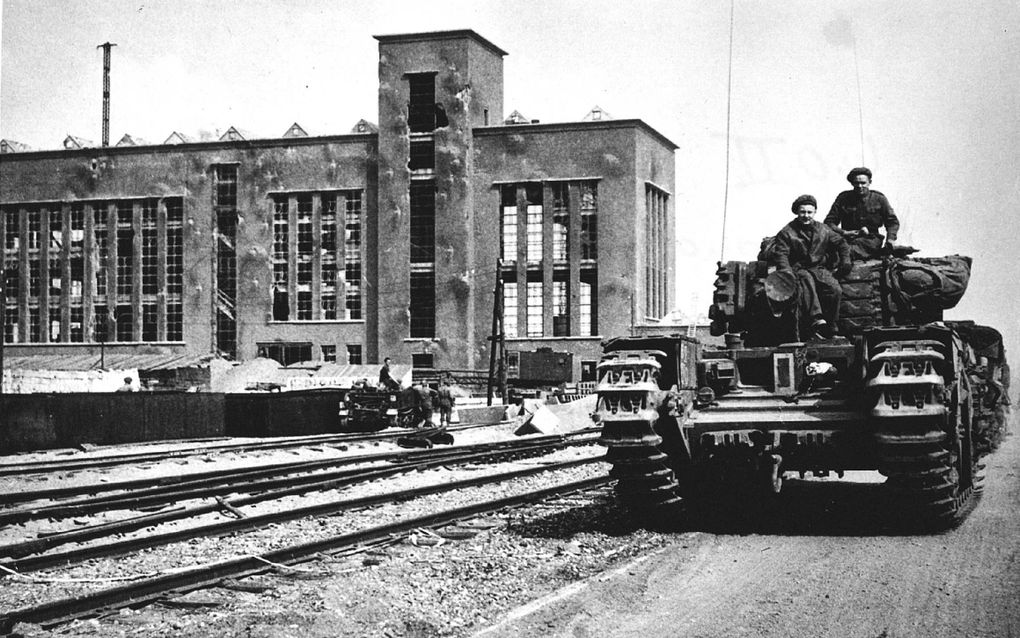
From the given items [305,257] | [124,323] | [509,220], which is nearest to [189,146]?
[305,257]

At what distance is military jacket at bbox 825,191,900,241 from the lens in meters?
14.3

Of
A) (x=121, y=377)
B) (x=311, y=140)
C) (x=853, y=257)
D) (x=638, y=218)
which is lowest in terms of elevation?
(x=121, y=377)

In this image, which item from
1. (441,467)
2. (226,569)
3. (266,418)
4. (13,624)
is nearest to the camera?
(13,624)

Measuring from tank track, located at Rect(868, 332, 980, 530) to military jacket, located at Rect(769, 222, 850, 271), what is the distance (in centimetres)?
265

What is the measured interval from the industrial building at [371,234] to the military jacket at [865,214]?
165 ft

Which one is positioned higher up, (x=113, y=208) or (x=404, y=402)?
(x=113, y=208)

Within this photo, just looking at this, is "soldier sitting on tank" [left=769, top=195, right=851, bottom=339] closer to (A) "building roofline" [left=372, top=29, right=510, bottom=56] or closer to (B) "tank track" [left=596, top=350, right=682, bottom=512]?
(B) "tank track" [left=596, top=350, right=682, bottom=512]

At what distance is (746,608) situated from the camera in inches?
313

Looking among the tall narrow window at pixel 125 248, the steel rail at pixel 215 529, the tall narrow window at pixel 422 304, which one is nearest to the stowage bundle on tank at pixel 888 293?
the steel rail at pixel 215 529

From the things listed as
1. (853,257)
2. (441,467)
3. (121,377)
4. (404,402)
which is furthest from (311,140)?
(853,257)

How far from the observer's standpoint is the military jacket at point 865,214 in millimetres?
14297

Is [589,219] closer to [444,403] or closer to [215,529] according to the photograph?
[444,403]

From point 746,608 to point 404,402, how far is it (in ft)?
78.4

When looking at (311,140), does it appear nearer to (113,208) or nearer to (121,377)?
(113,208)
